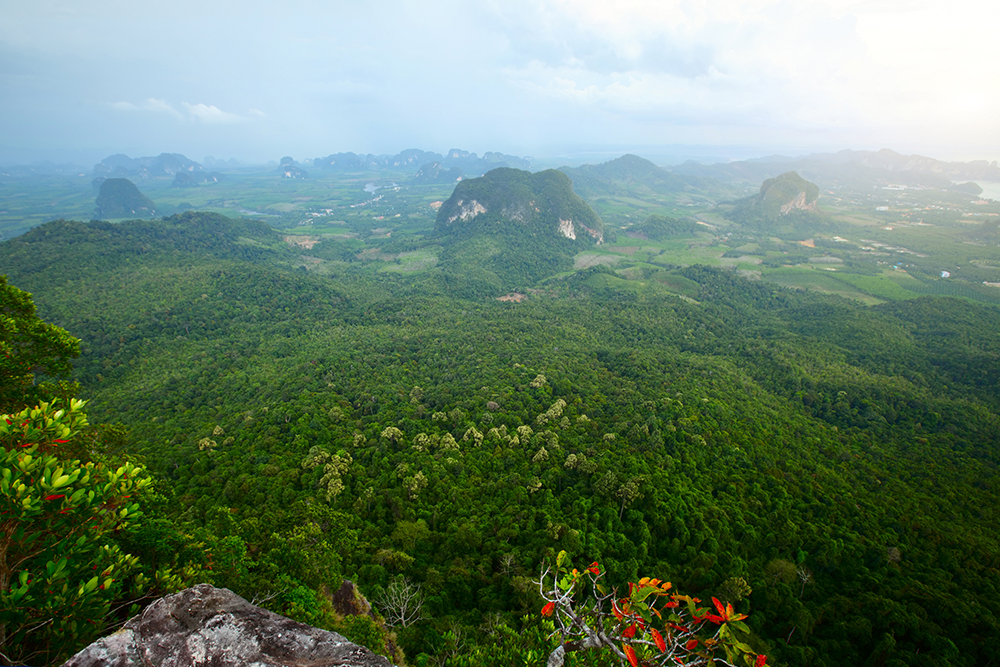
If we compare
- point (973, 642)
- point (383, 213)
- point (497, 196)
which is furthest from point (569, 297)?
→ point (383, 213)

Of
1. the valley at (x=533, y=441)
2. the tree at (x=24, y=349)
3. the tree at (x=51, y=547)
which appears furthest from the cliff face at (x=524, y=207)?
the tree at (x=51, y=547)

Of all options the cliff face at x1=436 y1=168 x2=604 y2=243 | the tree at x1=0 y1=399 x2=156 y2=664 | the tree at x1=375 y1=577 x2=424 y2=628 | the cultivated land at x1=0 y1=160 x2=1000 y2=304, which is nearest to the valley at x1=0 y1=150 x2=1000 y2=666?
the tree at x1=375 y1=577 x2=424 y2=628

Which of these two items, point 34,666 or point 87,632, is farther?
point 87,632

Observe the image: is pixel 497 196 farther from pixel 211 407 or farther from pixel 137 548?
pixel 137 548

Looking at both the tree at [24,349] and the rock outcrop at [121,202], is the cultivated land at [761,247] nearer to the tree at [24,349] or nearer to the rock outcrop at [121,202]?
the rock outcrop at [121,202]

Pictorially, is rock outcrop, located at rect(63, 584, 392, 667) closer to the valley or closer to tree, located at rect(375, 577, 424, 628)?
the valley

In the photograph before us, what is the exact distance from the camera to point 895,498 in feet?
95.0

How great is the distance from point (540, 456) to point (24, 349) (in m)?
27.8

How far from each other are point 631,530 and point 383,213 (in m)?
189

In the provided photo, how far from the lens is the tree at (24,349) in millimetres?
13469

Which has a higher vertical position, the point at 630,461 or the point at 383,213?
the point at 383,213

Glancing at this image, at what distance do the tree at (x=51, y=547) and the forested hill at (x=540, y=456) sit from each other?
2528mm

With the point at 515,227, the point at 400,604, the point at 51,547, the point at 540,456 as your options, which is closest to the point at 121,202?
the point at 515,227

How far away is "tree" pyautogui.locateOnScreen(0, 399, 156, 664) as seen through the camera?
18.8 feet
